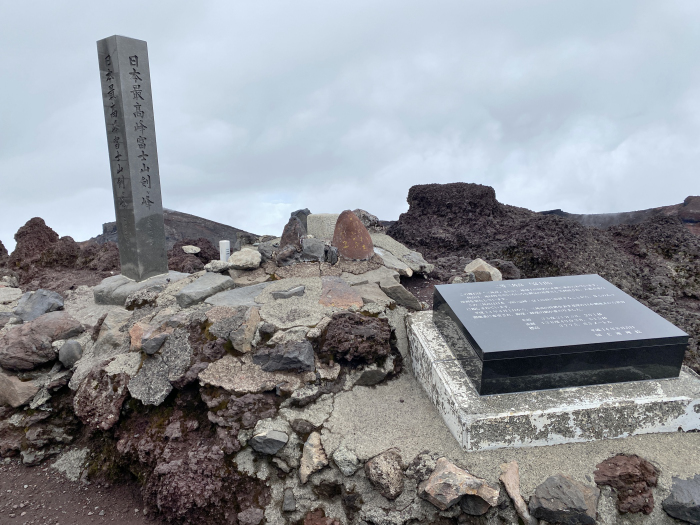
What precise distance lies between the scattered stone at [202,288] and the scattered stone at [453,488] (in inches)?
111

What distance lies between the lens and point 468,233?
9297 millimetres

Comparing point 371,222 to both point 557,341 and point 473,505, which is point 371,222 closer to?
point 557,341

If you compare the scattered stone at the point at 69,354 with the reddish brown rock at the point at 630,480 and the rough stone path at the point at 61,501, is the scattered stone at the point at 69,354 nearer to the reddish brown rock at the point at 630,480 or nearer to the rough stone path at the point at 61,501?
the rough stone path at the point at 61,501

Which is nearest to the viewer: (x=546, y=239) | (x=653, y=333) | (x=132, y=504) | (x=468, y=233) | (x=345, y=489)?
(x=345, y=489)

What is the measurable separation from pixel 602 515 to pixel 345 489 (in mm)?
1544

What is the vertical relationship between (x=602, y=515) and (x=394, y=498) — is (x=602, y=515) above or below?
below

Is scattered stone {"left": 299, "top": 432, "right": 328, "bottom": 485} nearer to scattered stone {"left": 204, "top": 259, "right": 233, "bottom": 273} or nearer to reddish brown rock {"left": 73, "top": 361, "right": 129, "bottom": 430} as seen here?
reddish brown rock {"left": 73, "top": 361, "right": 129, "bottom": 430}

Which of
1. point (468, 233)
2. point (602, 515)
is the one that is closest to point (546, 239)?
point (468, 233)

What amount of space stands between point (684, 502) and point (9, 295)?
775 centimetres

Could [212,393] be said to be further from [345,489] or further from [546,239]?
[546,239]

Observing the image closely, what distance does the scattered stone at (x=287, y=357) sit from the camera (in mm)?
3588

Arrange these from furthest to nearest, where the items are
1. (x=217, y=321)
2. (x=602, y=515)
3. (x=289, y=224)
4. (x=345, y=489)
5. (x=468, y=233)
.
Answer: (x=468, y=233), (x=289, y=224), (x=217, y=321), (x=345, y=489), (x=602, y=515)

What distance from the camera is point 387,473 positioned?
2.92m

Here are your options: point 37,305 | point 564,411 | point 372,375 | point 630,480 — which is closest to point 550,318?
point 564,411
